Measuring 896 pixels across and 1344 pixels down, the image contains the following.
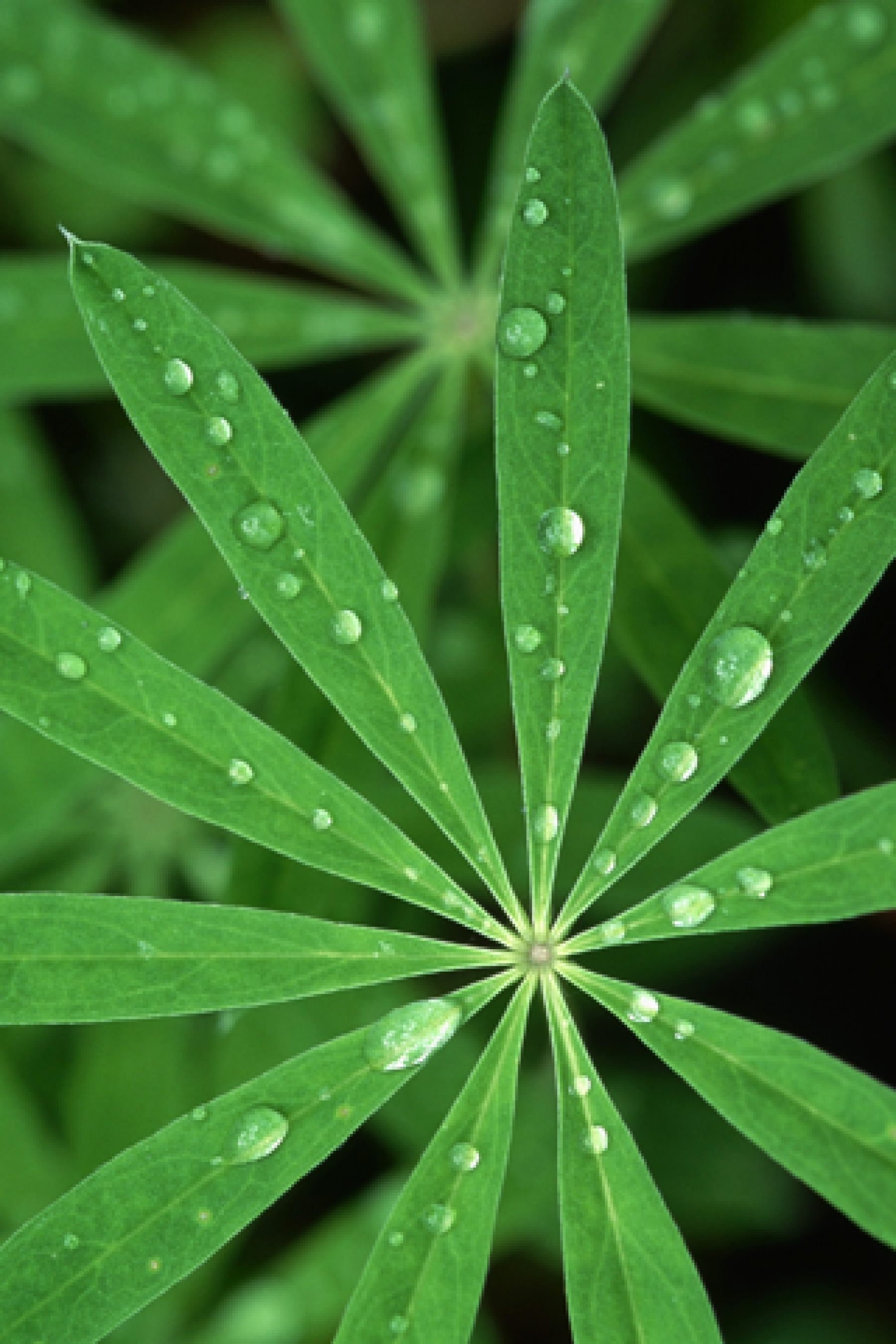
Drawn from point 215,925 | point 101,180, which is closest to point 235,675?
point 101,180

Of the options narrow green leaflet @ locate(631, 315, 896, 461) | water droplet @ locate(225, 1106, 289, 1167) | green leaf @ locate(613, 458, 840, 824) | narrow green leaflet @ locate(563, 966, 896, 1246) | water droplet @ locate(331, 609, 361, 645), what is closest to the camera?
narrow green leaflet @ locate(563, 966, 896, 1246)

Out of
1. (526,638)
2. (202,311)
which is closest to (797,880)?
(526,638)

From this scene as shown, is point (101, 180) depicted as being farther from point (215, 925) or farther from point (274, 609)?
point (215, 925)

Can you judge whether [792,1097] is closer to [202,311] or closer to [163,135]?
[202,311]

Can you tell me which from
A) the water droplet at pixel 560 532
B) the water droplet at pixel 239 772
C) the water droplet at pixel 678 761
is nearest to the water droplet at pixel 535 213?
the water droplet at pixel 560 532

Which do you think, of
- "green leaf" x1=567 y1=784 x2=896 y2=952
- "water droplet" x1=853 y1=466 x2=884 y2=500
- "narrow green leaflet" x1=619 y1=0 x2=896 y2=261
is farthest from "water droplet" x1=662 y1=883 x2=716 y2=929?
"narrow green leaflet" x1=619 y1=0 x2=896 y2=261

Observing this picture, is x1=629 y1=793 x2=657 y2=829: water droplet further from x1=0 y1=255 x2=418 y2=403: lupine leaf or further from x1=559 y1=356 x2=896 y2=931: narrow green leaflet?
x1=0 y1=255 x2=418 y2=403: lupine leaf
